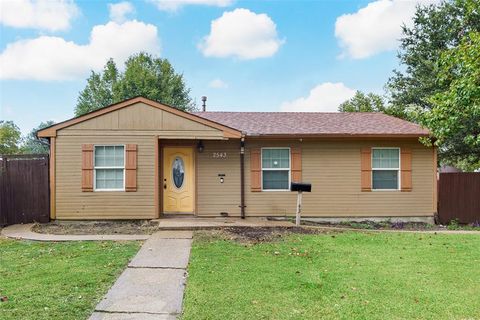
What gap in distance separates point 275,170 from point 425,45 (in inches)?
503

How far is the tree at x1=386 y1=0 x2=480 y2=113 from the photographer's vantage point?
1789cm

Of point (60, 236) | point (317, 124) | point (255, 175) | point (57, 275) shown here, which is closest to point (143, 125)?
point (255, 175)

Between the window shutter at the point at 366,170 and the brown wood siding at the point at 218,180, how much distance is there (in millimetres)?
3563

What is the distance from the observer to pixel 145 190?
1029cm

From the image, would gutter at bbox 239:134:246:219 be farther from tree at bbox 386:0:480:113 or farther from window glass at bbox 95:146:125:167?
tree at bbox 386:0:480:113

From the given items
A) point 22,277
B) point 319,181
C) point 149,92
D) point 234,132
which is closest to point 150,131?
point 234,132

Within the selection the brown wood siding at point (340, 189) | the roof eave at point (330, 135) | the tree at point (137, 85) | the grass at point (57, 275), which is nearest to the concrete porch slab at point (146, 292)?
the grass at point (57, 275)

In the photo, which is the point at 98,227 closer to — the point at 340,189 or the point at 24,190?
the point at 24,190

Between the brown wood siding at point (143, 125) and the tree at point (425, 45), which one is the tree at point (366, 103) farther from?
the brown wood siding at point (143, 125)

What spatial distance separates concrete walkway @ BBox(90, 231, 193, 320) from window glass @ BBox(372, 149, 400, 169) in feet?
21.8

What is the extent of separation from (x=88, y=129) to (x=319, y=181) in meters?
6.50

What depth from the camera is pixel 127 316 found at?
12.1 feet

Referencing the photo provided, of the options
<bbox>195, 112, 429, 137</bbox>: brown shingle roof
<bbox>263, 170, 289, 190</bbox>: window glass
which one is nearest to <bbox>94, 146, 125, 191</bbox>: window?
<bbox>195, 112, 429, 137</bbox>: brown shingle roof

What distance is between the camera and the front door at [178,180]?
35.9 feet
